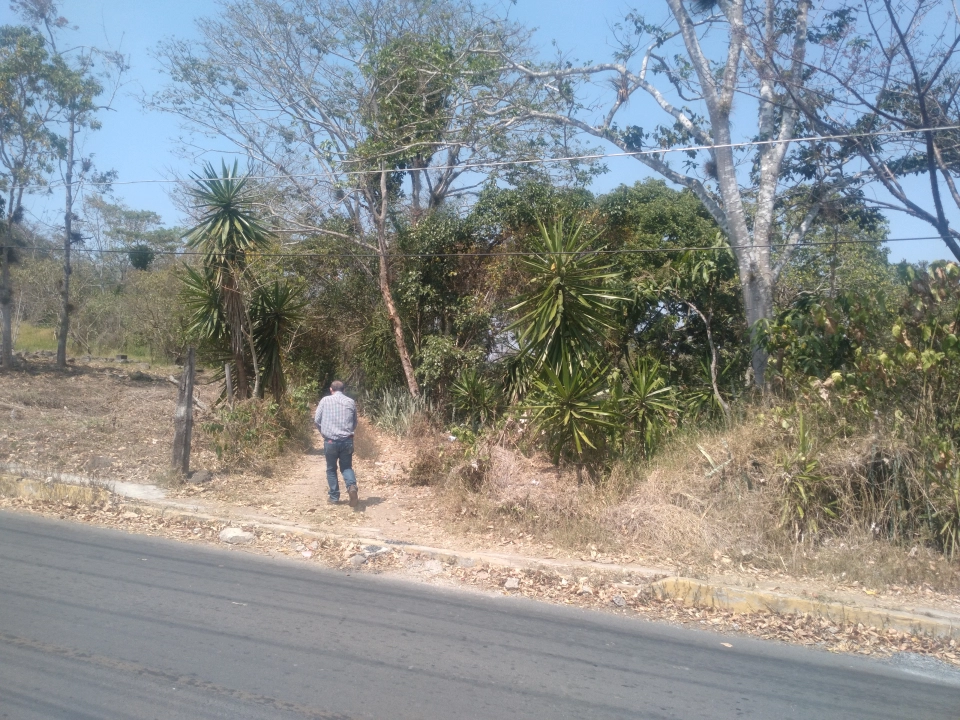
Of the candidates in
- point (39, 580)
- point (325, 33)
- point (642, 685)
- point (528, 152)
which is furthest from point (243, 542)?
point (325, 33)

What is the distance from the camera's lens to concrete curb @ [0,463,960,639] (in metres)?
6.92

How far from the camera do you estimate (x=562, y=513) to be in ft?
31.6

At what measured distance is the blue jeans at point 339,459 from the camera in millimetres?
10445

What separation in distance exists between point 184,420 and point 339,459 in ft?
7.94

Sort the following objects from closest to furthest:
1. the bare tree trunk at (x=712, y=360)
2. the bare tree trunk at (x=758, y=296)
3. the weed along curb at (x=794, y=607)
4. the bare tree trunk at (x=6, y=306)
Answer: the weed along curb at (x=794, y=607) < the bare tree trunk at (x=712, y=360) < the bare tree trunk at (x=758, y=296) < the bare tree trunk at (x=6, y=306)

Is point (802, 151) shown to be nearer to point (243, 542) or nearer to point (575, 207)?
point (575, 207)

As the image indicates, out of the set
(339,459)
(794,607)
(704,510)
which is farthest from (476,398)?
(794,607)

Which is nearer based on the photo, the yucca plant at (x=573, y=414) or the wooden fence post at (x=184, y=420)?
the yucca plant at (x=573, y=414)

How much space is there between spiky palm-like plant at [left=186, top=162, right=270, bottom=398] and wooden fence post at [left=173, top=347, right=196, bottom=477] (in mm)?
2286

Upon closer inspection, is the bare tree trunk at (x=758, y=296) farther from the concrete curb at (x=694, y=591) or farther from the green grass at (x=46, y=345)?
the green grass at (x=46, y=345)

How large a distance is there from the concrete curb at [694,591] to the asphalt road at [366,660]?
2.51ft

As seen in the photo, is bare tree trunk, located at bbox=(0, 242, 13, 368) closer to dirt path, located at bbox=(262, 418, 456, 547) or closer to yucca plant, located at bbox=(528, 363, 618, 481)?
dirt path, located at bbox=(262, 418, 456, 547)

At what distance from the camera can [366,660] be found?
18.3ft

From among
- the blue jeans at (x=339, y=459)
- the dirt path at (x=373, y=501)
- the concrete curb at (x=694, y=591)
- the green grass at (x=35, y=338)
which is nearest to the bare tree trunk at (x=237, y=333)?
the dirt path at (x=373, y=501)
